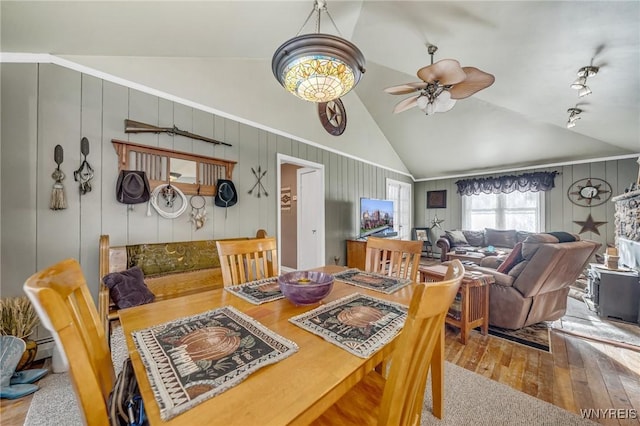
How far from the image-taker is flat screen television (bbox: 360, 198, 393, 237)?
191 inches

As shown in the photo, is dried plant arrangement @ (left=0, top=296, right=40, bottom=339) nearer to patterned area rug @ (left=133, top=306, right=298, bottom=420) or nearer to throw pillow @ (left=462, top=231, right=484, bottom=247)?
patterned area rug @ (left=133, top=306, right=298, bottom=420)

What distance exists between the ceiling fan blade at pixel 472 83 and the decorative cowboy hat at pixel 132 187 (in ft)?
10.3

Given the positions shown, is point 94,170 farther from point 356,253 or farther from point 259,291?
point 356,253

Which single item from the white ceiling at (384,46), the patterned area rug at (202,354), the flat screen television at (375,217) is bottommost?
the patterned area rug at (202,354)

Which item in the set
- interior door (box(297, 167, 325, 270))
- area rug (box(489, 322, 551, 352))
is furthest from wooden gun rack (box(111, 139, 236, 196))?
area rug (box(489, 322, 551, 352))

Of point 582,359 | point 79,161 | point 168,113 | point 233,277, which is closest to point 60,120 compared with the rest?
point 79,161

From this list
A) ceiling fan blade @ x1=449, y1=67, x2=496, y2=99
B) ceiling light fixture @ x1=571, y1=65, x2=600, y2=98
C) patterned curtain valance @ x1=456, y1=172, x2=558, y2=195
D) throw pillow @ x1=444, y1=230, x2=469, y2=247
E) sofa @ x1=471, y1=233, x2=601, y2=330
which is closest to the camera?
ceiling fan blade @ x1=449, y1=67, x2=496, y2=99

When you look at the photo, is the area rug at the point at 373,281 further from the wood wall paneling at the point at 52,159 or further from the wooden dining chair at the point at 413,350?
the wood wall paneling at the point at 52,159

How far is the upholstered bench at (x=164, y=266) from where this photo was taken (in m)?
2.09

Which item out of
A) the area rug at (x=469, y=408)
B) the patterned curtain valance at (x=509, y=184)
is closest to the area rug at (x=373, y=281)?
the area rug at (x=469, y=408)

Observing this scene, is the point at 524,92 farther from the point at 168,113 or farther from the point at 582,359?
the point at 168,113

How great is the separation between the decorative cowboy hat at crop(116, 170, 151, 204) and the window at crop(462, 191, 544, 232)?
23.7 ft

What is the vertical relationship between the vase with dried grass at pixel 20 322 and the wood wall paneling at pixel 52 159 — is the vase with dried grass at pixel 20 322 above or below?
below

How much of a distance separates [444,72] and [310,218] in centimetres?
306
